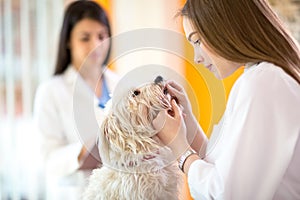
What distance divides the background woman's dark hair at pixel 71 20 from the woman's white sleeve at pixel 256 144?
1121 mm

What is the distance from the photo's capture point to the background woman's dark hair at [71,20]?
84.2 inches

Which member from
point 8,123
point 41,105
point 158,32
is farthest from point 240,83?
point 8,123

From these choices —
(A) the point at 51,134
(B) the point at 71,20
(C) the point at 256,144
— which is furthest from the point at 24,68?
(C) the point at 256,144

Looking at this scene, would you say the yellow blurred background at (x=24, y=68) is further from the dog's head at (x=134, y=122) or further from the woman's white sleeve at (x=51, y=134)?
the dog's head at (x=134, y=122)

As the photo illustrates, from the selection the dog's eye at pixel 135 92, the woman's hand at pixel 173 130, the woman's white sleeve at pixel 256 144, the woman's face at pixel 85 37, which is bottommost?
the woman's white sleeve at pixel 256 144

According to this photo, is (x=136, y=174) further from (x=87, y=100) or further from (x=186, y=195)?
(x=87, y=100)

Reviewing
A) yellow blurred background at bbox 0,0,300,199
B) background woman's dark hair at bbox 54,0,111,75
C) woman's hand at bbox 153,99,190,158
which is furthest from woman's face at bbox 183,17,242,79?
yellow blurred background at bbox 0,0,300,199

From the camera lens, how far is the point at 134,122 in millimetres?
1098

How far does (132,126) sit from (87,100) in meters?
0.23

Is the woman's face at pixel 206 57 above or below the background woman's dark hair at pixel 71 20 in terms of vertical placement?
below

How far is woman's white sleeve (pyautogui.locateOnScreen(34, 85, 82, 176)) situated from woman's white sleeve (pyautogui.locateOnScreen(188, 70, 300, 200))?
76cm

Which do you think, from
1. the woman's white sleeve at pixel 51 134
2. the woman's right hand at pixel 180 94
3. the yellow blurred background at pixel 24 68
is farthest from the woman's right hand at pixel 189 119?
the yellow blurred background at pixel 24 68

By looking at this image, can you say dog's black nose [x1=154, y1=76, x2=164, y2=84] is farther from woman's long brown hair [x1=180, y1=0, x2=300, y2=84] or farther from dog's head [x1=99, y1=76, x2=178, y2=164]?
woman's long brown hair [x1=180, y1=0, x2=300, y2=84]

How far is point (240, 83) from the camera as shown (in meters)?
1.09
